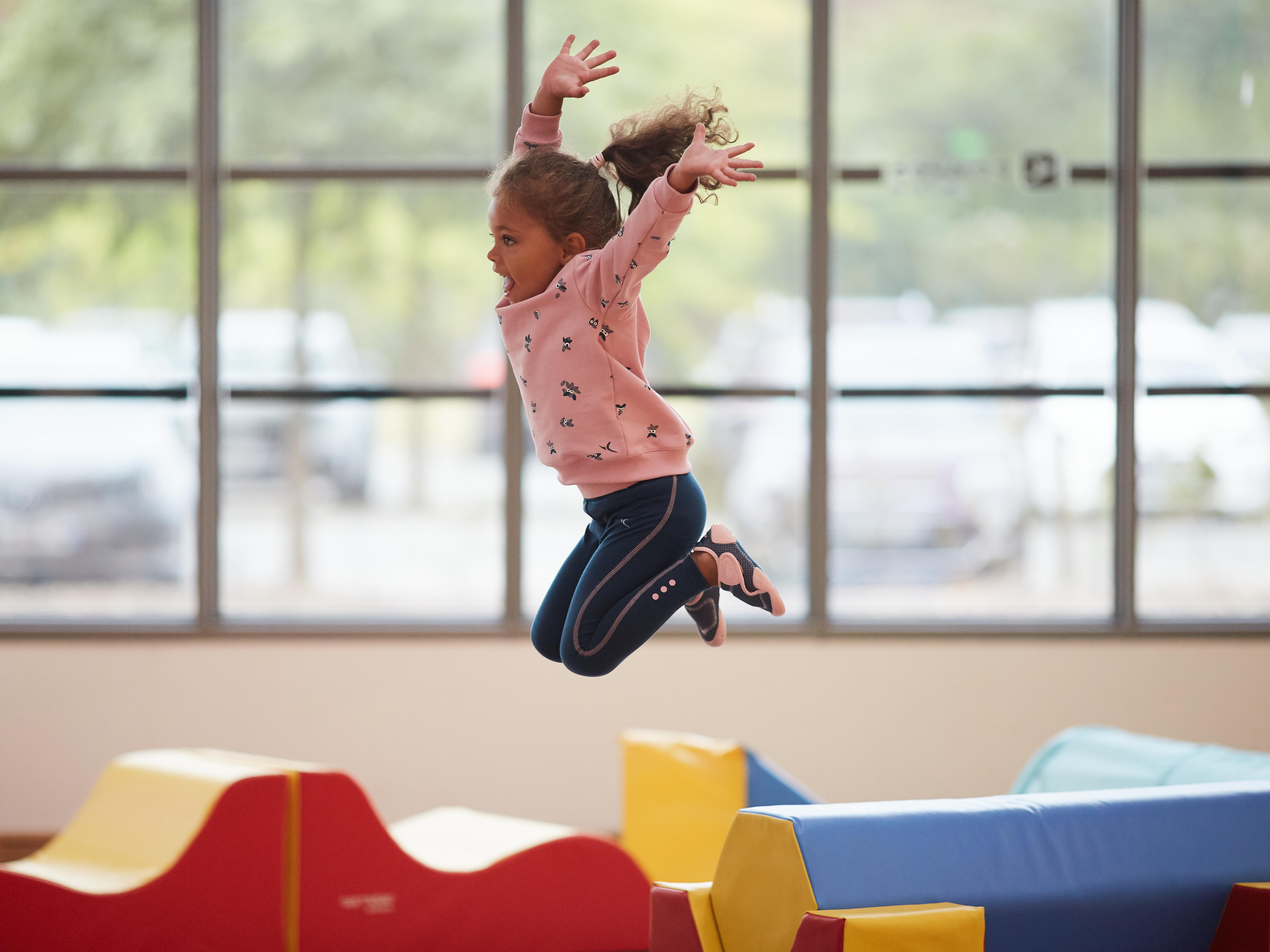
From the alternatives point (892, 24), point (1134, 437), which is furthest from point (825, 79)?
point (1134, 437)

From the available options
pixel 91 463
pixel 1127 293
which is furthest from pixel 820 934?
pixel 91 463

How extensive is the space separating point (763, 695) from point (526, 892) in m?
1.69

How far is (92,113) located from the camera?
4918mm

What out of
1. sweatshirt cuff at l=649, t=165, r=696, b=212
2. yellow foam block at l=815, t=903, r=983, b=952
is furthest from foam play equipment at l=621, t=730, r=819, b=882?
sweatshirt cuff at l=649, t=165, r=696, b=212

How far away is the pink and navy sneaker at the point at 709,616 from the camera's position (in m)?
2.49

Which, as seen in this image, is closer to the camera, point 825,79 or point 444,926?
point 444,926

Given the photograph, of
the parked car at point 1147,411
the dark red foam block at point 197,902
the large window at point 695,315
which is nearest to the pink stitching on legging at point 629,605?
the dark red foam block at point 197,902

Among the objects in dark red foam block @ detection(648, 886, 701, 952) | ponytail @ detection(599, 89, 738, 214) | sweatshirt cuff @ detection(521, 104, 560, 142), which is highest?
sweatshirt cuff @ detection(521, 104, 560, 142)

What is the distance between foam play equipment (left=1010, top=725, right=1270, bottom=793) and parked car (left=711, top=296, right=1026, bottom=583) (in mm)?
1388

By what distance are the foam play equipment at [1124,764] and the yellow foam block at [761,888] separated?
1.25m

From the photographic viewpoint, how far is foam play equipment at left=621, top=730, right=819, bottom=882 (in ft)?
12.5

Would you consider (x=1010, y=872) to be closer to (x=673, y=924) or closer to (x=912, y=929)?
(x=912, y=929)

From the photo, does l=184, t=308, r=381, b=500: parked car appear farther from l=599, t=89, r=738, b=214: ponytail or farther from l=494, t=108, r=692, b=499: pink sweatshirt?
l=599, t=89, r=738, b=214: ponytail

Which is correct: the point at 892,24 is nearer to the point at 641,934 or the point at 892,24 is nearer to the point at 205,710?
the point at 641,934
